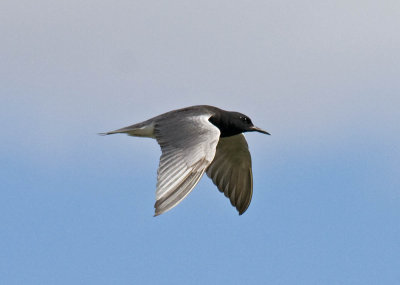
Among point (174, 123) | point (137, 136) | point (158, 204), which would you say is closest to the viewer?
point (158, 204)

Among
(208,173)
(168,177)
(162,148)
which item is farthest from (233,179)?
(168,177)

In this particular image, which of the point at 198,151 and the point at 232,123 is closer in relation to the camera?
the point at 198,151

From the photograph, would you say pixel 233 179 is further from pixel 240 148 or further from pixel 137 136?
pixel 137 136

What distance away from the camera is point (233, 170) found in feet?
52.0

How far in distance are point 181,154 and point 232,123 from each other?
3245 millimetres

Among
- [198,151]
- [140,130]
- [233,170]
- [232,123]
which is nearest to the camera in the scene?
[198,151]

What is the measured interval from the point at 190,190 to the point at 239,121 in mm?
4411

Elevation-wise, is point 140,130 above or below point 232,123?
below

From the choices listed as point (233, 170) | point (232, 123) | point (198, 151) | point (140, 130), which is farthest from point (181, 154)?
point (233, 170)

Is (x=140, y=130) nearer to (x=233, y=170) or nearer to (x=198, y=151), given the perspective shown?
(x=233, y=170)

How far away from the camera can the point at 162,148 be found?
12.6 meters

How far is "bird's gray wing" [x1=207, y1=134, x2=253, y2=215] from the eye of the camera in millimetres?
15664

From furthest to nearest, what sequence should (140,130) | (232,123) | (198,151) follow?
(232,123), (140,130), (198,151)

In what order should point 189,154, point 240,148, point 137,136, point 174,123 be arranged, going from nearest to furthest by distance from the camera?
point 189,154 < point 174,123 < point 137,136 < point 240,148
